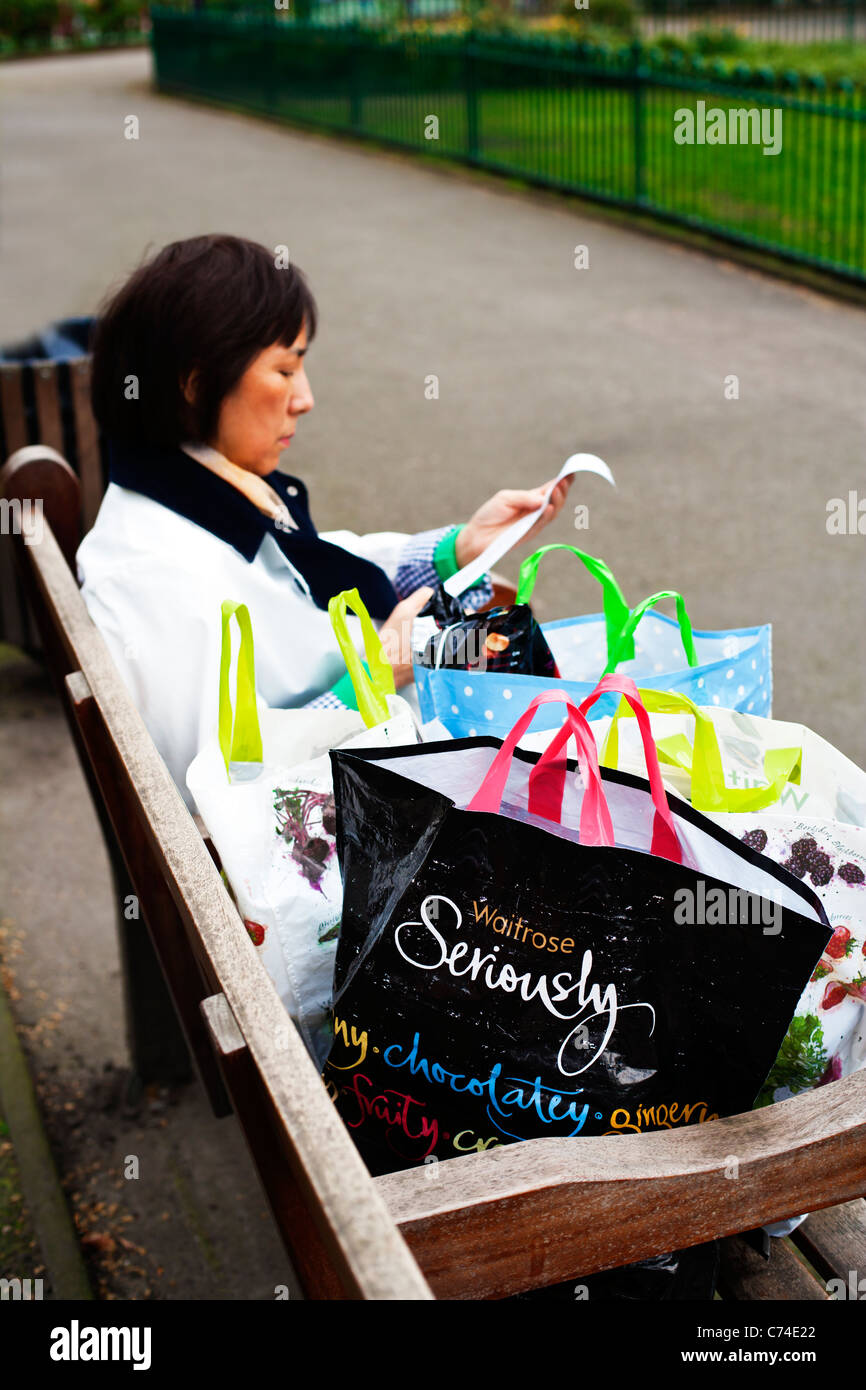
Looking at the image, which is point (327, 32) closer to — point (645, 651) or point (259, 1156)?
point (645, 651)

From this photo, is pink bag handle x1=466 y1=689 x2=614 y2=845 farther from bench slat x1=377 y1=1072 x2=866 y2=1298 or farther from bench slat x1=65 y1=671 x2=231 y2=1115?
bench slat x1=65 y1=671 x2=231 y2=1115

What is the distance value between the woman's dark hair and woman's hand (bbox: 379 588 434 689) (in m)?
0.48

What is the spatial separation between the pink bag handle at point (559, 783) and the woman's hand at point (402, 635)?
0.75m

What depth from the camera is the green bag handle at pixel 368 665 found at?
171 cm

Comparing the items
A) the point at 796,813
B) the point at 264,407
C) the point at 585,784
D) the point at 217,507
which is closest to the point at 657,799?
the point at 585,784

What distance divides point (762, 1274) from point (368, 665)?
91 centimetres

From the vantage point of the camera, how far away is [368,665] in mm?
1783

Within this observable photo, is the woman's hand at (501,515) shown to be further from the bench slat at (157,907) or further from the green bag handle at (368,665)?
the bench slat at (157,907)

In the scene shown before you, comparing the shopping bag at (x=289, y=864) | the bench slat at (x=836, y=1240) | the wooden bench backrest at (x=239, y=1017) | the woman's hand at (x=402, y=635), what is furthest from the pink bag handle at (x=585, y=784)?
the woman's hand at (x=402, y=635)

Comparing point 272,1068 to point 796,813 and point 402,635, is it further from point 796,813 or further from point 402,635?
point 402,635

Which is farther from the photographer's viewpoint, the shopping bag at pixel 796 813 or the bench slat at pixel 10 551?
the bench slat at pixel 10 551

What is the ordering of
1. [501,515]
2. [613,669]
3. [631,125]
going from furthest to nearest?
[631,125], [501,515], [613,669]

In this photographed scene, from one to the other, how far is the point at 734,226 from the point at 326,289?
2880 millimetres

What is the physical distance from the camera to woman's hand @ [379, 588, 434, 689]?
2215 mm
